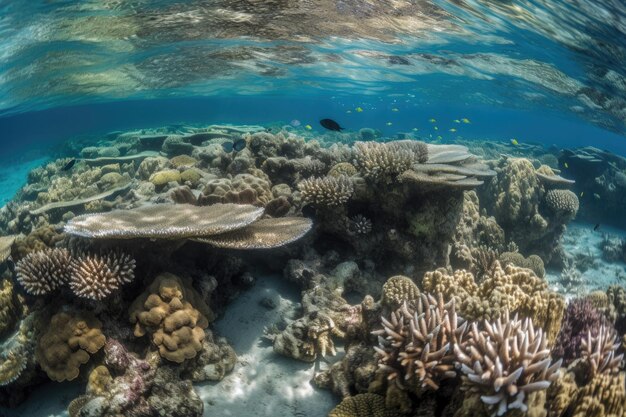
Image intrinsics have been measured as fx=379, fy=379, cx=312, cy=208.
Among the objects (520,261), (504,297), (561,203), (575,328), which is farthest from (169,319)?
(561,203)

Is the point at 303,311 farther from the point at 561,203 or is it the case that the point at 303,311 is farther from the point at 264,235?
the point at 561,203

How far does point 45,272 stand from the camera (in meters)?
4.89

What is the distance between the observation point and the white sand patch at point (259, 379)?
180 inches

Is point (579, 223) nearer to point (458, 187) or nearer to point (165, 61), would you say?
point (458, 187)

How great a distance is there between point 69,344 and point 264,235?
2770mm

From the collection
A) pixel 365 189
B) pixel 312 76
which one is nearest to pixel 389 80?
pixel 312 76

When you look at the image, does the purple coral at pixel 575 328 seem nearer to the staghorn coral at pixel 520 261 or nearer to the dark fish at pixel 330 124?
the staghorn coral at pixel 520 261

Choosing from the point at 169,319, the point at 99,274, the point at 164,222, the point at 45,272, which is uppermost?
the point at 164,222

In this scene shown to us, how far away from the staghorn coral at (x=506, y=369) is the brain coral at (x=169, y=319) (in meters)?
3.17

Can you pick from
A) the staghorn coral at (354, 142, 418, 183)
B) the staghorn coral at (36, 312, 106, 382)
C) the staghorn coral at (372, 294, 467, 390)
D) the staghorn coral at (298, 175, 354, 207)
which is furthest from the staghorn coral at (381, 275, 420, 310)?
the staghorn coral at (36, 312, 106, 382)

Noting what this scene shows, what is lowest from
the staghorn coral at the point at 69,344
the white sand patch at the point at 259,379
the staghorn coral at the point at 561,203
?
the staghorn coral at the point at 561,203

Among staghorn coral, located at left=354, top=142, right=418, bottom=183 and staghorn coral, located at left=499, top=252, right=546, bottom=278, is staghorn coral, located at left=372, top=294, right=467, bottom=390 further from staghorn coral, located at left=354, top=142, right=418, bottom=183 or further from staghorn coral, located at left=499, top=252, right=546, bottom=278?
staghorn coral, located at left=499, top=252, right=546, bottom=278

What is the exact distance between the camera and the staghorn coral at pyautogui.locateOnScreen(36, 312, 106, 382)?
4652mm

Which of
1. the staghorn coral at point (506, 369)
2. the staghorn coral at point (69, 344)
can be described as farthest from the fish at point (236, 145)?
the staghorn coral at point (506, 369)
